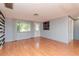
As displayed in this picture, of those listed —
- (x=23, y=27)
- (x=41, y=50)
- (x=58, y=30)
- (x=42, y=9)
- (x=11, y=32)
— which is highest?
(x=42, y=9)

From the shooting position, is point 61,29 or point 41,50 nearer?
point 41,50

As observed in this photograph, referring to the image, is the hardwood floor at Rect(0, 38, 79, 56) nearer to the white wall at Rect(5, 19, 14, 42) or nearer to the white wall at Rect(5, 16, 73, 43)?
the white wall at Rect(5, 16, 73, 43)

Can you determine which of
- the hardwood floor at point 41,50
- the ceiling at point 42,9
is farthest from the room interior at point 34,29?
the hardwood floor at point 41,50

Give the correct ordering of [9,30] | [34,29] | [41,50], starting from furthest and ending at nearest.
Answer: [34,29] < [9,30] < [41,50]

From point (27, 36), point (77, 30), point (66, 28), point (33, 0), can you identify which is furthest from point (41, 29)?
point (33, 0)

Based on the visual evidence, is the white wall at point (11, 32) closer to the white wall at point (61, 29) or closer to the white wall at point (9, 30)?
the white wall at point (9, 30)

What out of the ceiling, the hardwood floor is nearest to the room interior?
the ceiling

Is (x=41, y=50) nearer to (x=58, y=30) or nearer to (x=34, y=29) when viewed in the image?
(x=58, y=30)

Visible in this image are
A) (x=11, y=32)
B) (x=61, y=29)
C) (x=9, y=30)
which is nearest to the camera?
(x=61, y=29)

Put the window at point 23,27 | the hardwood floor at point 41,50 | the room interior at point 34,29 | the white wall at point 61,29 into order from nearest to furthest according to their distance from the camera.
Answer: the hardwood floor at point 41,50
the room interior at point 34,29
the white wall at point 61,29
the window at point 23,27

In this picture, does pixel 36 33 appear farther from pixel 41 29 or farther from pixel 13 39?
pixel 13 39

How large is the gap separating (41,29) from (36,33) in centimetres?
83

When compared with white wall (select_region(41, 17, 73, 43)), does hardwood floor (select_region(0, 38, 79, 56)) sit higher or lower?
lower

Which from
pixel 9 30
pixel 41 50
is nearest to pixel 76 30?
pixel 41 50
